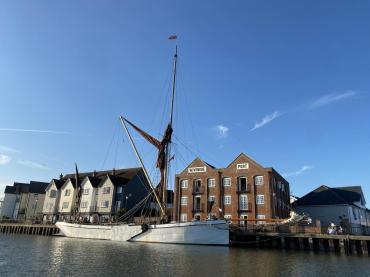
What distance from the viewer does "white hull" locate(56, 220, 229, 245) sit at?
42000 mm

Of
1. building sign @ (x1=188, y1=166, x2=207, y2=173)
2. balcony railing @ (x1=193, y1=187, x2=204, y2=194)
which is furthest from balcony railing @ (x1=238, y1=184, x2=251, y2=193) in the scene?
building sign @ (x1=188, y1=166, x2=207, y2=173)

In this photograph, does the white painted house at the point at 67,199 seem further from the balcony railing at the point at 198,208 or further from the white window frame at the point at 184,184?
the balcony railing at the point at 198,208

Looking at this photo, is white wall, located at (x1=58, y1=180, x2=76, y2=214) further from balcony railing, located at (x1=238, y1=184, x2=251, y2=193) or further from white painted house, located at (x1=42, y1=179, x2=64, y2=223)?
balcony railing, located at (x1=238, y1=184, x2=251, y2=193)

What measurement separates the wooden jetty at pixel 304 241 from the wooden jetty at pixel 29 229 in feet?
134

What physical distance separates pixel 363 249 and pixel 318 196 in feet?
89.7

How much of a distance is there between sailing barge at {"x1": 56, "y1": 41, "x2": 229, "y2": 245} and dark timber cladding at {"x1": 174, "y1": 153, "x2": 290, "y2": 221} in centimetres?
956

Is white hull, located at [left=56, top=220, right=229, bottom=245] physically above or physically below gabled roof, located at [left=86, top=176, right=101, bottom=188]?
below

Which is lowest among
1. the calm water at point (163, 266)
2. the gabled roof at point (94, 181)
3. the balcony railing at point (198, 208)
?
the calm water at point (163, 266)

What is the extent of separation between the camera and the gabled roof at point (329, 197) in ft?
201

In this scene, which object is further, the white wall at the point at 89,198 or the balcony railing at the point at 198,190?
the white wall at the point at 89,198

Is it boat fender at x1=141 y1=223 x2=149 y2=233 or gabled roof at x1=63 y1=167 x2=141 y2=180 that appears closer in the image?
boat fender at x1=141 y1=223 x2=149 y2=233

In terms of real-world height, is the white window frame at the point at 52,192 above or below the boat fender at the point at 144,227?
above

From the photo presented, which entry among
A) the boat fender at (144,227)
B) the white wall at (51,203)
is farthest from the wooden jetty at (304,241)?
the white wall at (51,203)

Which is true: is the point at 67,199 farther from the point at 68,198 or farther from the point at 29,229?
the point at 29,229
